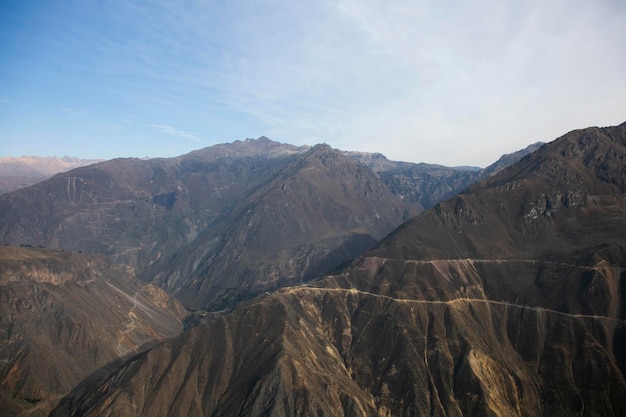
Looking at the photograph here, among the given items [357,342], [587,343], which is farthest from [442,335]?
[587,343]

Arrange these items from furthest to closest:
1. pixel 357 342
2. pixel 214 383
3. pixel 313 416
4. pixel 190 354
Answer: pixel 357 342
pixel 190 354
pixel 214 383
pixel 313 416

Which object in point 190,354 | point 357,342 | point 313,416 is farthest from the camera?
point 357,342

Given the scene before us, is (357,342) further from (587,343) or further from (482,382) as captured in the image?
(587,343)

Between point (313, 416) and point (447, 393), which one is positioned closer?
point (313, 416)

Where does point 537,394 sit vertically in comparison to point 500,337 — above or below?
below

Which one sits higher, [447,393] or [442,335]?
[442,335]

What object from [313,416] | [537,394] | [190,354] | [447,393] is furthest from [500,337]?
[190,354]

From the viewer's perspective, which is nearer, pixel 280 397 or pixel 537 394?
pixel 280 397

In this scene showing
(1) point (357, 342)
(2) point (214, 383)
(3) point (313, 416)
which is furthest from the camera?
(1) point (357, 342)

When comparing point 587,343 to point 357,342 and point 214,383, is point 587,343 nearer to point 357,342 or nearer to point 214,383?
point 357,342
